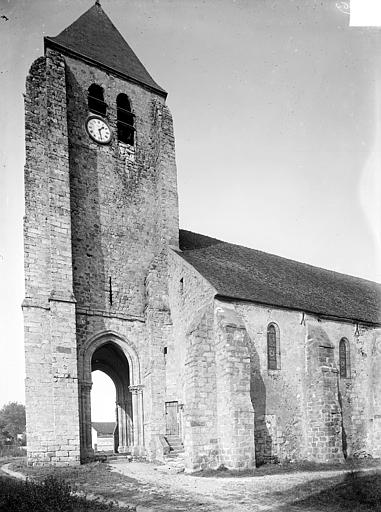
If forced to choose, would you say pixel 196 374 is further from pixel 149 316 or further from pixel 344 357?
pixel 344 357

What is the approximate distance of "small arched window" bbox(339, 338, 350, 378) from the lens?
2094 centimetres

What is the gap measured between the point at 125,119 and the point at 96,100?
1.83m

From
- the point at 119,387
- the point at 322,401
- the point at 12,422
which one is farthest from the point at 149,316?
the point at 12,422

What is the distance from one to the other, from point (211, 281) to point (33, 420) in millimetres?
8519

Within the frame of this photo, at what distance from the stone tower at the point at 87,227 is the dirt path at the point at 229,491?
4660mm

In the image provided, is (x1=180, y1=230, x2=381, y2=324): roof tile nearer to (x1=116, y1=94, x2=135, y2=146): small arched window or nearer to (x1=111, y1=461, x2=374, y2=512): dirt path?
(x1=116, y1=94, x2=135, y2=146): small arched window

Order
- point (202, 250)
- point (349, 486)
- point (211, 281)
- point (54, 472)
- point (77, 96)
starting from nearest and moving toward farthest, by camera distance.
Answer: point (349, 486) < point (54, 472) < point (211, 281) < point (77, 96) < point (202, 250)

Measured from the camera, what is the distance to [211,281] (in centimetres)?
1780

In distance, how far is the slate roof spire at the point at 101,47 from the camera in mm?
21625

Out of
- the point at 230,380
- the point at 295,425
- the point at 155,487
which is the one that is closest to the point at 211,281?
Result: the point at 230,380

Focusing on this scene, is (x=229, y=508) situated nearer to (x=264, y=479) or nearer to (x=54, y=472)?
(x=264, y=479)

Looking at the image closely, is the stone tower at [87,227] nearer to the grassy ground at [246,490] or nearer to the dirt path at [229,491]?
the grassy ground at [246,490]

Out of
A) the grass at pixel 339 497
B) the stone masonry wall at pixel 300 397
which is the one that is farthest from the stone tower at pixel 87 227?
the grass at pixel 339 497

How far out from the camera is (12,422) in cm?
7300
